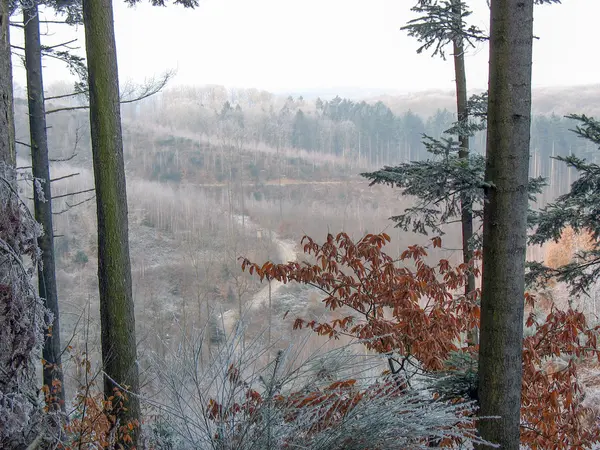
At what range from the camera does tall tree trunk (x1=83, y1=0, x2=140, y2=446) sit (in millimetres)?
3889

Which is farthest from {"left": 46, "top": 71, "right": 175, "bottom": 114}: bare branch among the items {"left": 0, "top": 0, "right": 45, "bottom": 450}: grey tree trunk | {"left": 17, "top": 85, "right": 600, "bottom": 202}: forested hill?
{"left": 17, "top": 85, "right": 600, "bottom": 202}: forested hill

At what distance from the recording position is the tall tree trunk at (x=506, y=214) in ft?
9.99

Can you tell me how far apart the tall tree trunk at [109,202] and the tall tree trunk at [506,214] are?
251cm

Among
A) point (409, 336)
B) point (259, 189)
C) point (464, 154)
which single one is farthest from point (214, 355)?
point (259, 189)

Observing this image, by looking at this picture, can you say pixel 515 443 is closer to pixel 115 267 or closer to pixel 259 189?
pixel 115 267

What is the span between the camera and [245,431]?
6.98ft

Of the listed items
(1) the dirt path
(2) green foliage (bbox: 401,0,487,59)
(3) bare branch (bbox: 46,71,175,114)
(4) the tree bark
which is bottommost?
(1) the dirt path

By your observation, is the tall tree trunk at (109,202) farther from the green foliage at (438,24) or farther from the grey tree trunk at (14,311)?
the green foliage at (438,24)

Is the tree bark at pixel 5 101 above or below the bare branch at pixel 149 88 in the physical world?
below

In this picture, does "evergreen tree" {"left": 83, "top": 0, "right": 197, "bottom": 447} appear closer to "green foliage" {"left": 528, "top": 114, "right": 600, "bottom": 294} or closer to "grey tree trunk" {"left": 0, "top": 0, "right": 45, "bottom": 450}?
"grey tree trunk" {"left": 0, "top": 0, "right": 45, "bottom": 450}

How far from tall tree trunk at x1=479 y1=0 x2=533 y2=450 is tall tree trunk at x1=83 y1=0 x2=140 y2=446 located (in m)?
2.51

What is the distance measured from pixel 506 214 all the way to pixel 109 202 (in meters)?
2.76

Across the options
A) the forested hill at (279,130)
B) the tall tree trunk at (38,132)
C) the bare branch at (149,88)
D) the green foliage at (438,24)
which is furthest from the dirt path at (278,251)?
the green foliage at (438,24)

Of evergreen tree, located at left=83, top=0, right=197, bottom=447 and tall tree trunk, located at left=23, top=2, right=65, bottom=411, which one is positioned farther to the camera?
tall tree trunk, located at left=23, top=2, right=65, bottom=411
